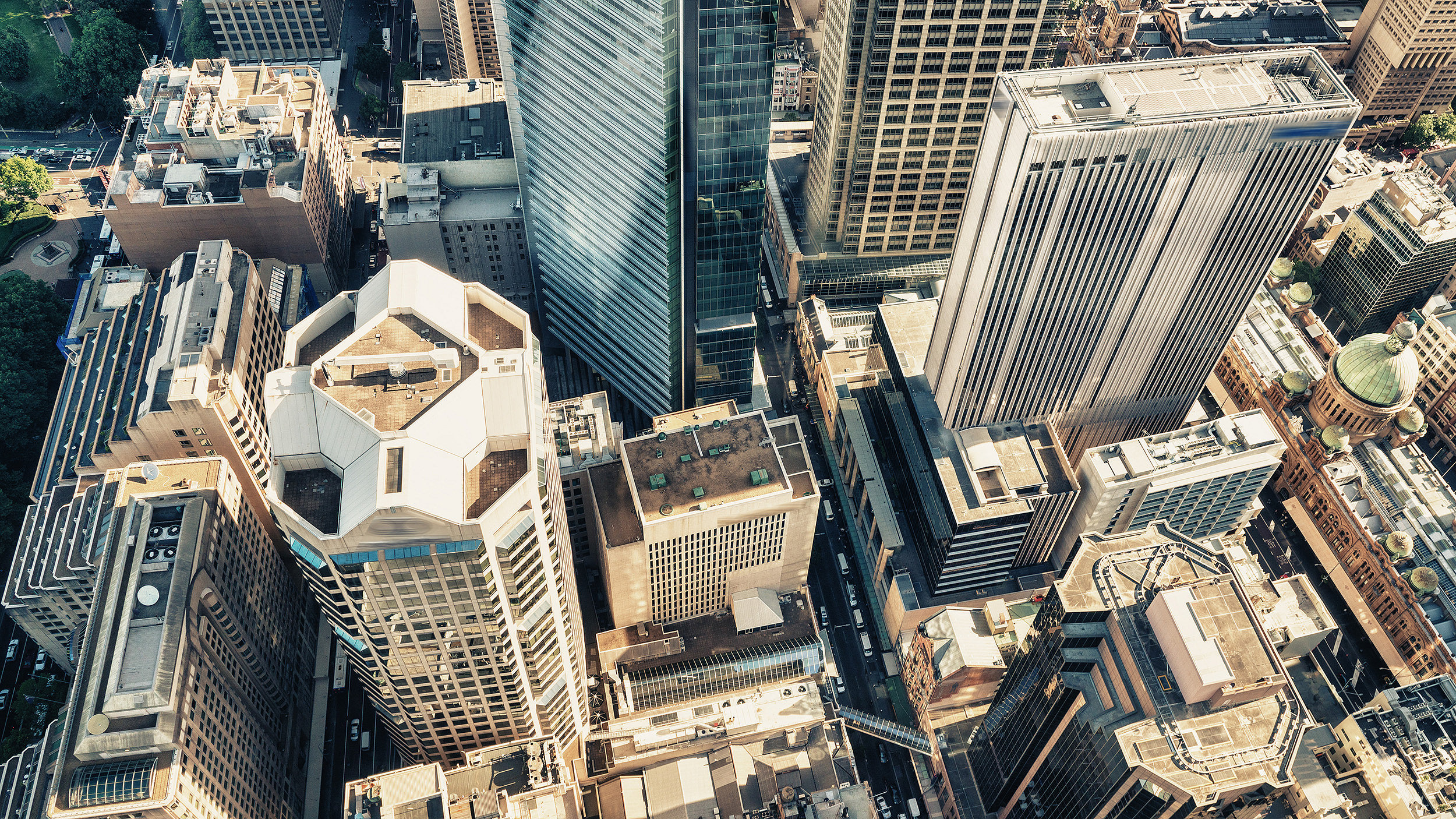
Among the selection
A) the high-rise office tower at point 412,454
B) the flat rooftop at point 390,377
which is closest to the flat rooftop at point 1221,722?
the high-rise office tower at point 412,454

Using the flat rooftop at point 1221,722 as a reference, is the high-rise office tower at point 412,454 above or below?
above

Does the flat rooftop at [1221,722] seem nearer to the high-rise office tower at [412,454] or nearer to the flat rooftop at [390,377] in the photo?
the high-rise office tower at [412,454]

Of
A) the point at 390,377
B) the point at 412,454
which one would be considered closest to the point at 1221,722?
the point at 412,454

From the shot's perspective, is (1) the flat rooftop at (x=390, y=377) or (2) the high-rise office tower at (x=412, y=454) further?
(1) the flat rooftop at (x=390, y=377)

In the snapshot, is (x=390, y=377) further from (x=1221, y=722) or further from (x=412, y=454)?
(x=1221, y=722)

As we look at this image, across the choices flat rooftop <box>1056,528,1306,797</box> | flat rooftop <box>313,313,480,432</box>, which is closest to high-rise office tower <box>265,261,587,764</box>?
flat rooftop <box>313,313,480,432</box>

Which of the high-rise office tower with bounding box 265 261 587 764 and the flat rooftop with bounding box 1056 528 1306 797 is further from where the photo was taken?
the flat rooftop with bounding box 1056 528 1306 797

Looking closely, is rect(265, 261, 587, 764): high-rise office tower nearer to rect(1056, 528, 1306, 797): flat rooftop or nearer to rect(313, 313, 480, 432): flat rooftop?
rect(313, 313, 480, 432): flat rooftop

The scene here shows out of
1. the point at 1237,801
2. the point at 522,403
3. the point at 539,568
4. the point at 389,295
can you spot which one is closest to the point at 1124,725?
the point at 1237,801

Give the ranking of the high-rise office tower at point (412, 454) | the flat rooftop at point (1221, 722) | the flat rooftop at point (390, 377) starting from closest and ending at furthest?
the high-rise office tower at point (412, 454) < the flat rooftop at point (390, 377) < the flat rooftop at point (1221, 722)

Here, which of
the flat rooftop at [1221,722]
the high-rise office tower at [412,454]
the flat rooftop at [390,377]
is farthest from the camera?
the flat rooftop at [1221,722]

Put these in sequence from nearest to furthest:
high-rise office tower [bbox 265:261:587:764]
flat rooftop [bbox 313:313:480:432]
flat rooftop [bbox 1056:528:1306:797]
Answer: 1. high-rise office tower [bbox 265:261:587:764]
2. flat rooftop [bbox 313:313:480:432]
3. flat rooftop [bbox 1056:528:1306:797]
